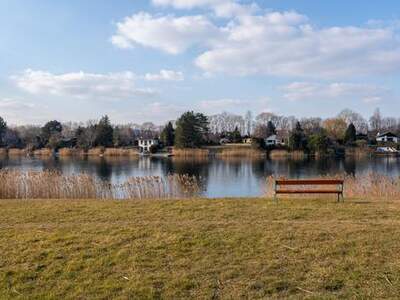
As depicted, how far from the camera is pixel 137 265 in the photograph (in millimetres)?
4828

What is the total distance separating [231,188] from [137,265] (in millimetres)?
16889

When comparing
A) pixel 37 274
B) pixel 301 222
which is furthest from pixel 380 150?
pixel 37 274

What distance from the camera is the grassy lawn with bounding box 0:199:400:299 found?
408 centimetres

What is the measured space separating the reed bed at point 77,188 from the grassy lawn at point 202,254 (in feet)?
19.1

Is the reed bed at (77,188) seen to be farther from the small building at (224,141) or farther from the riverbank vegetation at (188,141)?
the small building at (224,141)

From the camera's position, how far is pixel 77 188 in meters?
14.3

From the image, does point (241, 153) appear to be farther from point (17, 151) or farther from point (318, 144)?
point (17, 151)

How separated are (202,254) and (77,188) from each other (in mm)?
10225

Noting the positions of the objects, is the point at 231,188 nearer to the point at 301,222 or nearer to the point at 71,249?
the point at 301,222

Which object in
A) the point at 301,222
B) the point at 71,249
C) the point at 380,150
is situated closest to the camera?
the point at 71,249

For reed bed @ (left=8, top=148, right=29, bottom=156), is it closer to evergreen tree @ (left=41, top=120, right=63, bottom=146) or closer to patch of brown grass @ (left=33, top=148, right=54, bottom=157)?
patch of brown grass @ (left=33, top=148, right=54, bottom=157)

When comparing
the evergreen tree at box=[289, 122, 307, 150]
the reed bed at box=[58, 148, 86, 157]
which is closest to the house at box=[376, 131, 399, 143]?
the evergreen tree at box=[289, 122, 307, 150]

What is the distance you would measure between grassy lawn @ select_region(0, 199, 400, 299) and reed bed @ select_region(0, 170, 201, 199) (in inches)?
229

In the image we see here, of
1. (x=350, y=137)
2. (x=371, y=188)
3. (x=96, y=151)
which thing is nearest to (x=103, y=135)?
(x=96, y=151)
